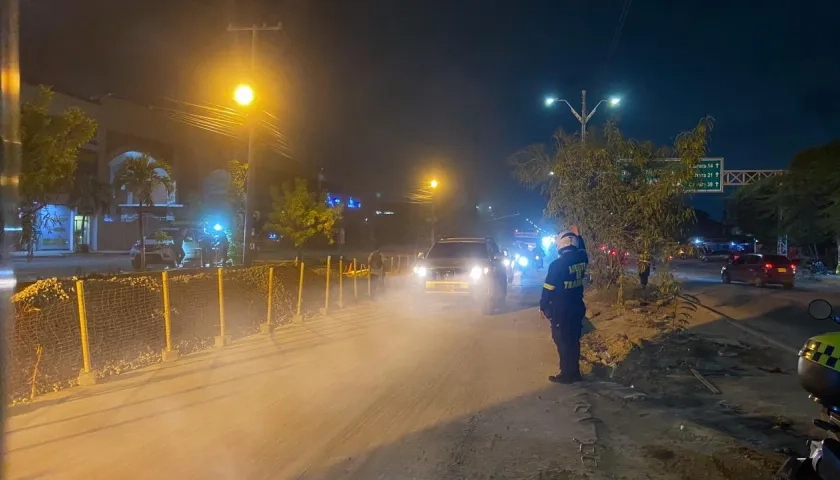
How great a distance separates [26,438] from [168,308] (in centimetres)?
400

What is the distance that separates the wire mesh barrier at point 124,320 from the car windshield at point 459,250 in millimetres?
4512

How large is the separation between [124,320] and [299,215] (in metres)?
14.0

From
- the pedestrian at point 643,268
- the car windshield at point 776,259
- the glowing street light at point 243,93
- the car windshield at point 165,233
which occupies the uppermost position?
the glowing street light at point 243,93

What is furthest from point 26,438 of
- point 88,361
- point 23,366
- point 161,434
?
point 88,361

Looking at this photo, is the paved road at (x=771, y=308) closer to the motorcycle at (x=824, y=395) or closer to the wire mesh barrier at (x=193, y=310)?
the motorcycle at (x=824, y=395)

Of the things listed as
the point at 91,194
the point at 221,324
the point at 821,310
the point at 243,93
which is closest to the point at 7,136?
the point at 221,324

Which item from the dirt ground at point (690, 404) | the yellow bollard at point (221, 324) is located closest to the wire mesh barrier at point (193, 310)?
the yellow bollard at point (221, 324)

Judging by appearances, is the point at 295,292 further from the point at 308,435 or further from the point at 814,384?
the point at 814,384

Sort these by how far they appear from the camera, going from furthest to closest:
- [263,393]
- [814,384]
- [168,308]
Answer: [168,308] < [263,393] < [814,384]

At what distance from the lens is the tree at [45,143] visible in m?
9.88

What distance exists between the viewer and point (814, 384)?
13.4 ft

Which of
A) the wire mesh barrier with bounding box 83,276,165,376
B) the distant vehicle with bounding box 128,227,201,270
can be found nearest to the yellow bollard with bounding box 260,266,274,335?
the wire mesh barrier with bounding box 83,276,165,376

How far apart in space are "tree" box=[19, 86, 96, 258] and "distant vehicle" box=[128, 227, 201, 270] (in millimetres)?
17786

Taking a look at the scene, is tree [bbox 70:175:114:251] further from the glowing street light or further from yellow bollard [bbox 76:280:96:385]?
yellow bollard [bbox 76:280:96:385]
